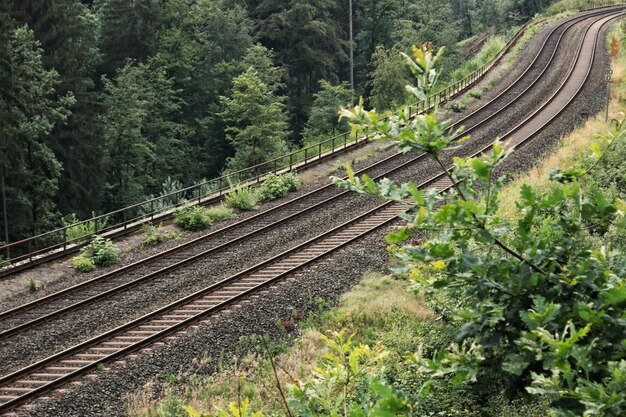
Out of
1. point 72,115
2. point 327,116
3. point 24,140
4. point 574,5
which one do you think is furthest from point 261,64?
point 574,5

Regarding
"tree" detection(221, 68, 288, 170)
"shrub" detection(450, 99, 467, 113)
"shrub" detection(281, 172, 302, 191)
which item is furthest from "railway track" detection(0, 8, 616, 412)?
"tree" detection(221, 68, 288, 170)

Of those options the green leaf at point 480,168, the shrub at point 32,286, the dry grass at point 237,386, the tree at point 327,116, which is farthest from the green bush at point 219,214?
the tree at point 327,116

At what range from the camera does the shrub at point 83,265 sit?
65.4ft

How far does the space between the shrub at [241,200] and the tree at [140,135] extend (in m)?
22.5

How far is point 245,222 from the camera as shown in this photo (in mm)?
23750

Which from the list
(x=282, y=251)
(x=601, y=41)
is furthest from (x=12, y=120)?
(x=601, y=41)

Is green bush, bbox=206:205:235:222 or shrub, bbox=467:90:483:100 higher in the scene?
shrub, bbox=467:90:483:100

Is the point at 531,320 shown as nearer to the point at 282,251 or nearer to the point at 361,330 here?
the point at 361,330

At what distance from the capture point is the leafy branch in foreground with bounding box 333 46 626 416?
4438 mm

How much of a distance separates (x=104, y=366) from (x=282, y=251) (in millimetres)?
7637

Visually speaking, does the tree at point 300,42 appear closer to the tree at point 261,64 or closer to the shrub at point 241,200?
the tree at point 261,64

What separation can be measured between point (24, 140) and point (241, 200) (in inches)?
647

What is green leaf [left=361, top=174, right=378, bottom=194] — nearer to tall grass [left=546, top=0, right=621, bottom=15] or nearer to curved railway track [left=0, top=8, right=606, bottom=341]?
curved railway track [left=0, top=8, right=606, bottom=341]

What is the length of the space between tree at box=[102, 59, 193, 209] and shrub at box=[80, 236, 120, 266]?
85.8 ft
